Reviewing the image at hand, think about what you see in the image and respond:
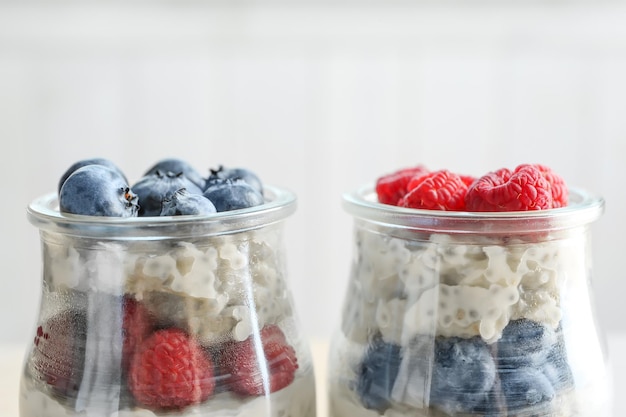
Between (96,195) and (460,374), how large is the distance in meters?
0.32

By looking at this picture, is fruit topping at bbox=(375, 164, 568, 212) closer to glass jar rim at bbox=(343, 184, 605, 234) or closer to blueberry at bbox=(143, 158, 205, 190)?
glass jar rim at bbox=(343, 184, 605, 234)

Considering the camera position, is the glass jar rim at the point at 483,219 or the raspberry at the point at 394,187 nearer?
the glass jar rim at the point at 483,219

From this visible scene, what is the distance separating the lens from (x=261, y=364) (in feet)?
2.05

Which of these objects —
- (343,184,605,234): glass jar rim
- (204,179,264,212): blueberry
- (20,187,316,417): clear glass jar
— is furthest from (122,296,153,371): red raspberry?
(343,184,605,234): glass jar rim

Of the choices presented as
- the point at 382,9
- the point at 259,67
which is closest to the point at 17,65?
the point at 259,67

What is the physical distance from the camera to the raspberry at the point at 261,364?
606mm

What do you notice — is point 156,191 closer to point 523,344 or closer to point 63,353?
point 63,353

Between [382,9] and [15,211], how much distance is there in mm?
878

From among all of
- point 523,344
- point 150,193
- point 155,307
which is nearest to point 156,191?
point 150,193

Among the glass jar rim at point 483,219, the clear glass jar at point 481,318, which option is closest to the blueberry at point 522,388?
the clear glass jar at point 481,318

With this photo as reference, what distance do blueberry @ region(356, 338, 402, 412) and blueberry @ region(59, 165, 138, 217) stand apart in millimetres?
231

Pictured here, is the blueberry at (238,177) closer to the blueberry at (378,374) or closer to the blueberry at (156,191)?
the blueberry at (156,191)

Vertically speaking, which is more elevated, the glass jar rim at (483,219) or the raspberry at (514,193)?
the raspberry at (514,193)

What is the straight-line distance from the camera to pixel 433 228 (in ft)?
2.04
